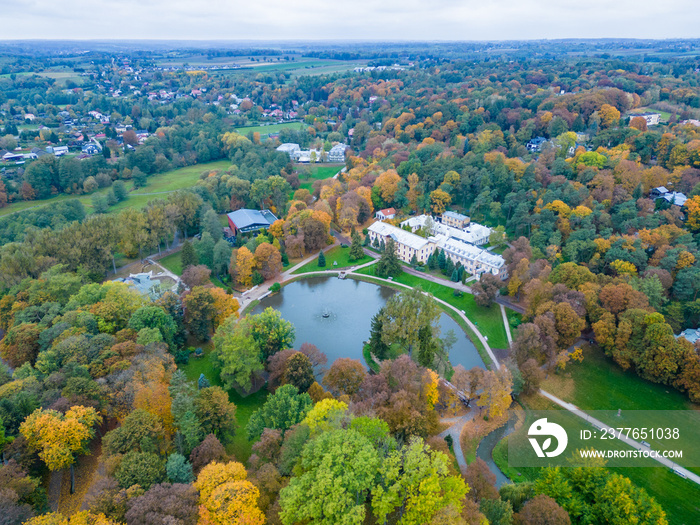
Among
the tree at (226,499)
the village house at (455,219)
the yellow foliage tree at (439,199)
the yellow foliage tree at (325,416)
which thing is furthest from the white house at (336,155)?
the tree at (226,499)

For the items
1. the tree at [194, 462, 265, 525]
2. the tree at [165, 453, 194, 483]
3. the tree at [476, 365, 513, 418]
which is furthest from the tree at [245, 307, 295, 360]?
the tree at [476, 365, 513, 418]

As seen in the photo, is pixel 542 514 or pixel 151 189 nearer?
pixel 542 514

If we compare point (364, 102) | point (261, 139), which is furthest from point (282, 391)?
point (364, 102)

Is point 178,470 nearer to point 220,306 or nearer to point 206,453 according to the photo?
point 206,453

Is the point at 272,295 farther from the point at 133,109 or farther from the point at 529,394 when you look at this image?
the point at 133,109

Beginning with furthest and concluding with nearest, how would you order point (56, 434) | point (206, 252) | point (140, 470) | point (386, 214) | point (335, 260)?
1. point (386, 214)
2. point (335, 260)
3. point (206, 252)
4. point (56, 434)
5. point (140, 470)

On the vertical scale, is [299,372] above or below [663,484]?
above

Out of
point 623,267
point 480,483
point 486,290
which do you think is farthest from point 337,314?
point 623,267
